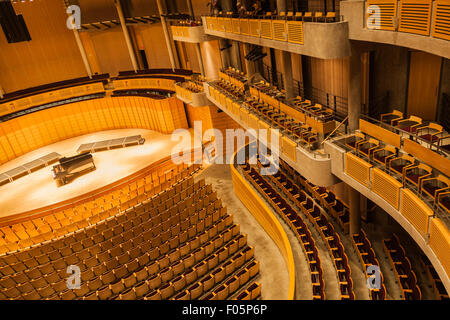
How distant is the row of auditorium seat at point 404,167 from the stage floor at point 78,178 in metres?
8.08

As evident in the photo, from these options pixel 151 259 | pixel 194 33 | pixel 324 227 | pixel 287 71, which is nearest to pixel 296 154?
pixel 324 227

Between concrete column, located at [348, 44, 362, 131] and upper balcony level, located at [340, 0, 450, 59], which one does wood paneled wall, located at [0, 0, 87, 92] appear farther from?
upper balcony level, located at [340, 0, 450, 59]

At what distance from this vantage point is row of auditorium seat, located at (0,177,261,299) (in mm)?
6805

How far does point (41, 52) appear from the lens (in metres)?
15.9

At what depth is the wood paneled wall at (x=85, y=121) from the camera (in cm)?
1379

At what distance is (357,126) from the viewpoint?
6.06 metres

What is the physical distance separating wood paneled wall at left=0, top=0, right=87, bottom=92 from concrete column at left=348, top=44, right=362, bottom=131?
1511 cm

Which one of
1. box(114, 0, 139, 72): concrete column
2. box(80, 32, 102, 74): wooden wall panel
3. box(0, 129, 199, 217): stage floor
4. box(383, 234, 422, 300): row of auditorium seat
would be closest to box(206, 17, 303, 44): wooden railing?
box(383, 234, 422, 300): row of auditorium seat

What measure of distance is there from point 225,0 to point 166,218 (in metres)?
7.45

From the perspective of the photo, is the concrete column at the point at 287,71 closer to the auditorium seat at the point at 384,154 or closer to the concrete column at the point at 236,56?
the auditorium seat at the point at 384,154

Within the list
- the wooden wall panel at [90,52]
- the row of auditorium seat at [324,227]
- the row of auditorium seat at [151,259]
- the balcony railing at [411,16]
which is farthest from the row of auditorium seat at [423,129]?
the wooden wall panel at [90,52]

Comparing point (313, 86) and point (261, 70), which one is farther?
point (261, 70)

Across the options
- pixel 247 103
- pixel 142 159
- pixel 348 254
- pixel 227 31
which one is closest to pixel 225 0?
pixel 227 31
